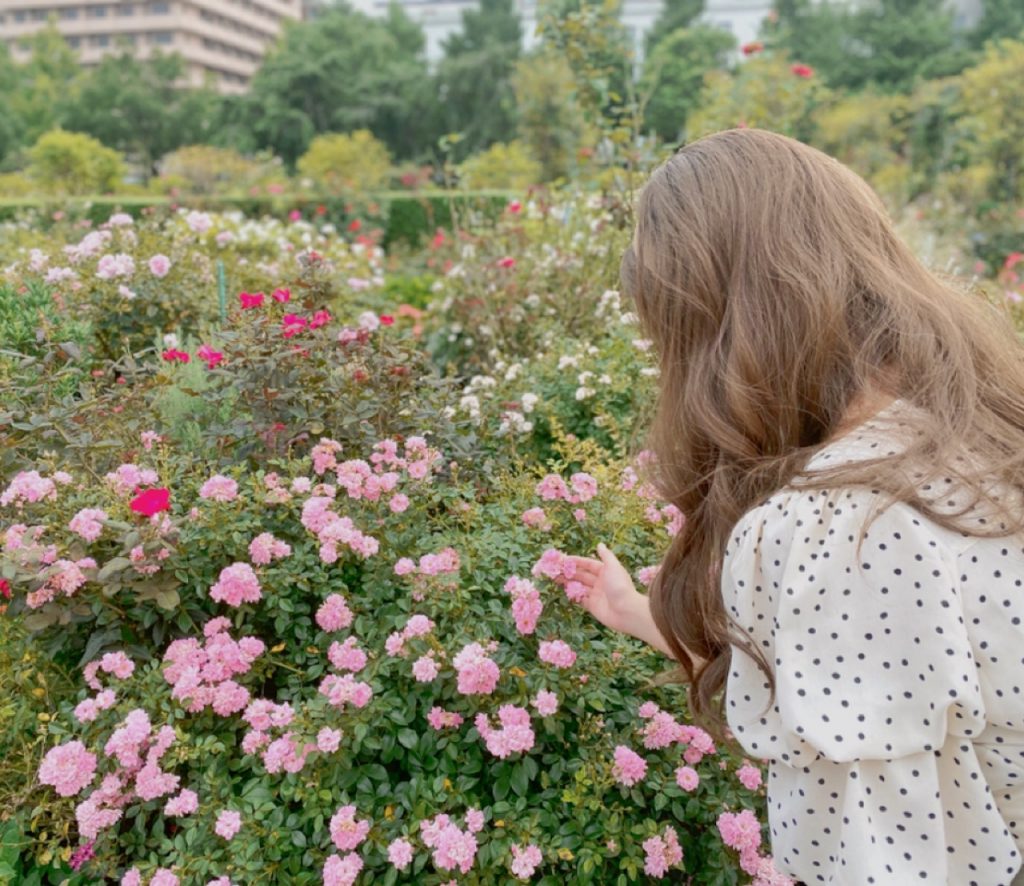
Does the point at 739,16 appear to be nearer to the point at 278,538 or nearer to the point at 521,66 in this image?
the point at 521,66

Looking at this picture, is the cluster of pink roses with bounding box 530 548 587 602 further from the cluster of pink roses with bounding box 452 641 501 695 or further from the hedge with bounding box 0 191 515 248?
the hedge with bounding box 0 191 515 248

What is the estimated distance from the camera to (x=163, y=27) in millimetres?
55906

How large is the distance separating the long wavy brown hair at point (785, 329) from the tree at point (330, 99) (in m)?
33.9

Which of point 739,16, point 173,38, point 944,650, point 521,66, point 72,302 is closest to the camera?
point 944,650

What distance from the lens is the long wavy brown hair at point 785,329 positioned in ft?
3.55

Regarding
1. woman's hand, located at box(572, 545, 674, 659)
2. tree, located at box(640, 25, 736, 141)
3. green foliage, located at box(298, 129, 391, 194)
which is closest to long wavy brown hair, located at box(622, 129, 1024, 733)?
woman's hand, located at box(572, 545, 674, 659)

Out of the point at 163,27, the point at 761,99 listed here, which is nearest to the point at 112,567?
the point at 761,99

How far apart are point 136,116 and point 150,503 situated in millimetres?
35468

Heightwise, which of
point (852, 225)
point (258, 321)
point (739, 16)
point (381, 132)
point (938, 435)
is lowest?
point (381, 132)

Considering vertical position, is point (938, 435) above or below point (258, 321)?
above

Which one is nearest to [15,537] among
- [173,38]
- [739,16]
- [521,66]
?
[521,66]

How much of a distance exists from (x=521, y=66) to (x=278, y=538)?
12729 mm

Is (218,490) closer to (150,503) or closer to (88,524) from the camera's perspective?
(150,503)

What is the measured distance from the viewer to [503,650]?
1.51 m
